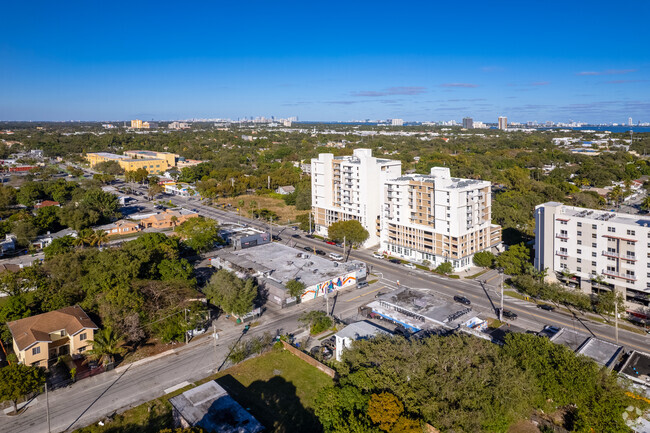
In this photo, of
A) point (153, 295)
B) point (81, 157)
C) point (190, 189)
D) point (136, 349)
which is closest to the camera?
point (136, 349)

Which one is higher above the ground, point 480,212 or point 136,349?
point 480,212

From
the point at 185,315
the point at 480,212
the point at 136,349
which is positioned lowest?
the point at 136,349

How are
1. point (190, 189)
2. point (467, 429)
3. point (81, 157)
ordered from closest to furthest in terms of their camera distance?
point (467, 429) < point (190, 189) < point (81, 157)

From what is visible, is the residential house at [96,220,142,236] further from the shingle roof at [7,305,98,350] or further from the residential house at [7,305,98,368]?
the residential house at [7,305,98,368]

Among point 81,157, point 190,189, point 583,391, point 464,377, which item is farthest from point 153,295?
point 81,157

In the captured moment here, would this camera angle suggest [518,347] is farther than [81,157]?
No

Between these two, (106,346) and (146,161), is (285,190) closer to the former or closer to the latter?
(146,161)

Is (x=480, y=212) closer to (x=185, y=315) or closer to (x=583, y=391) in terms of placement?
(x=583, y=391)

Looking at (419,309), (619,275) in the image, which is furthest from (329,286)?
(619,275)
